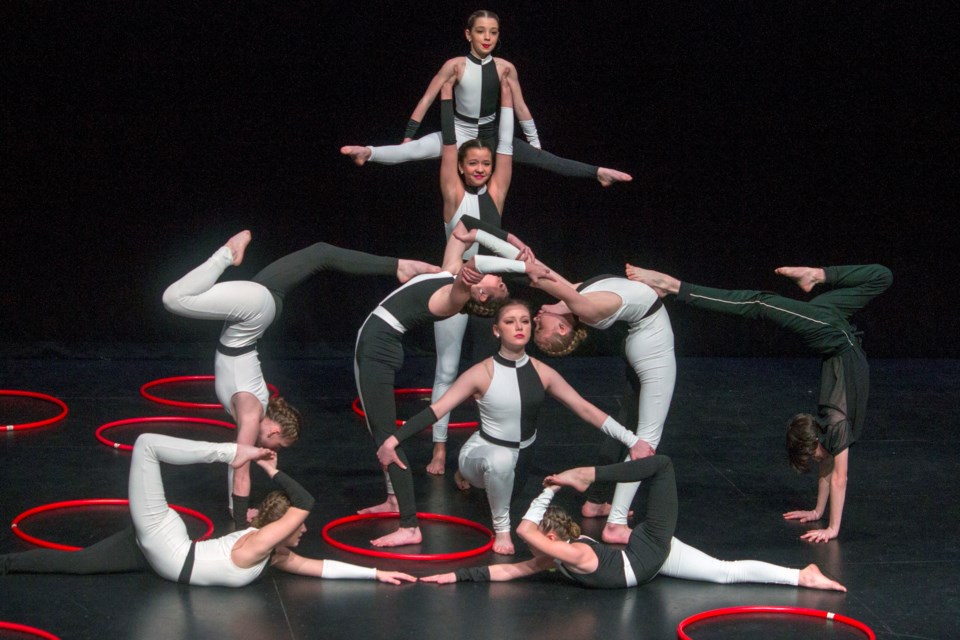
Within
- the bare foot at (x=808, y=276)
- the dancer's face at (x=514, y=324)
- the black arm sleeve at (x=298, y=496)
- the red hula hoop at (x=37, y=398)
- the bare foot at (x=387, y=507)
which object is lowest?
the bare foot at (x=387, y=507)

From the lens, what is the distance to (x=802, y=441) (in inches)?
216

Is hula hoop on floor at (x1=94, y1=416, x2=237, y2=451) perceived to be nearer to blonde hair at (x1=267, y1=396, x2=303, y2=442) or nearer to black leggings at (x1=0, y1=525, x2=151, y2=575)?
blonde hair at (x1=267, y1=396, x2=303, y2=442)

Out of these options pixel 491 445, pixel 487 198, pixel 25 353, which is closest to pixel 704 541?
pixel 491 445

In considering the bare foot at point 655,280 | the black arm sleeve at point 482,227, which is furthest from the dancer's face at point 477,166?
the bare foot at point 655,280

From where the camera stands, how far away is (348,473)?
6332mm

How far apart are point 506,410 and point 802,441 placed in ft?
3.94

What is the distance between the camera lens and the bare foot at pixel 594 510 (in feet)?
19.2

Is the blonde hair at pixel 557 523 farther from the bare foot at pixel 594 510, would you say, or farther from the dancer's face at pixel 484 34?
the dancer's face at pixel 484 34

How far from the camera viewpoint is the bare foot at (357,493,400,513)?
577 cm

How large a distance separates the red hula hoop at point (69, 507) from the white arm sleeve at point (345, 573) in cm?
59

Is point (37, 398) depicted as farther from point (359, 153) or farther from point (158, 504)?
point (158, 504)

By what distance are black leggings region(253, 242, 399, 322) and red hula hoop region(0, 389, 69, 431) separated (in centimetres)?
170

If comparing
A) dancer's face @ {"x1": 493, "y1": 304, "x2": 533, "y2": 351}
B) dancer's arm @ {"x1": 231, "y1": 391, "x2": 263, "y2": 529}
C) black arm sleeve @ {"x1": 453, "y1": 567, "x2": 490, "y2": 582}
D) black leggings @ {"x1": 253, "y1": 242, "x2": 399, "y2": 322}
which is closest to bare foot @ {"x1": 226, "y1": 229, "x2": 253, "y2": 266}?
black leggings @ {"x1": 253, "y1": 242, "x2": 399, "y2": 322}

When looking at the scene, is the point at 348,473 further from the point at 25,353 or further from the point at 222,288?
the point at 25,353
